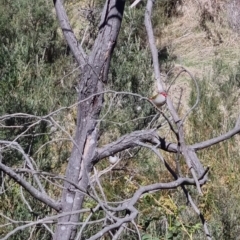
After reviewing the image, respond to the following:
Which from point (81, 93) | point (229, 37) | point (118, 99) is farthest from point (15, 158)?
point (229, 37)

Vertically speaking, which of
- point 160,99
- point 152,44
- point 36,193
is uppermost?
point 152,44

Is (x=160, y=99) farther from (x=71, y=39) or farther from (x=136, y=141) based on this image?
(x=71, y=39)

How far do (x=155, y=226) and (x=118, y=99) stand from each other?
138 cm

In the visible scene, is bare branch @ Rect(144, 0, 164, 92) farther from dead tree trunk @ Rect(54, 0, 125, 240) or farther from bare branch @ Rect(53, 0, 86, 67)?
bare branch @ Rect(53, 0, 86, 67)

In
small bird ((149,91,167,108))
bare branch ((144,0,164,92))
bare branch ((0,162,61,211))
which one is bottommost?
bare branch ((0,162,61,211))

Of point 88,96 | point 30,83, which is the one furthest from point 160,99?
point 30,83

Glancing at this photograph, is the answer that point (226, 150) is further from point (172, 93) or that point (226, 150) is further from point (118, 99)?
point (172, 93)

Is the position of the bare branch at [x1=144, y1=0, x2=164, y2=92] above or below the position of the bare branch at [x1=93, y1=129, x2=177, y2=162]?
above

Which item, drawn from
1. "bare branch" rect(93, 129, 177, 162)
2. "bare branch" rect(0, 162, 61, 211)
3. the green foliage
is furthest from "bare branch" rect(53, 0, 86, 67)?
the green foliage

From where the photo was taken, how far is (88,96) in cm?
191

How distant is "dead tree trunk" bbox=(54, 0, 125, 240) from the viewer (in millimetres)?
1903

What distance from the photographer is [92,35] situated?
5.62 m

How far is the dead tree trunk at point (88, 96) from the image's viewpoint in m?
1.90

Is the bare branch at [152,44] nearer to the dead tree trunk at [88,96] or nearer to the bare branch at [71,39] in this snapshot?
the dead tree trunk at [88,96]
